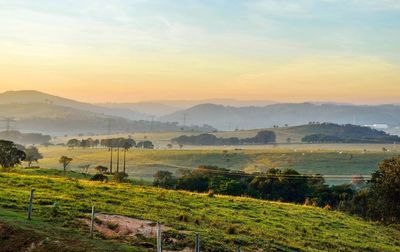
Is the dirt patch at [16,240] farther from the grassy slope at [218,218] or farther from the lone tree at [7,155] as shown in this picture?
Answer: the lone tree at [7,155]

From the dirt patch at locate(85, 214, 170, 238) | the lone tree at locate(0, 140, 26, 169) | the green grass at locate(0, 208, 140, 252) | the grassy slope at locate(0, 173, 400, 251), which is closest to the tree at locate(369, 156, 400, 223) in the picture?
the grassy slope at locate(0, 173, 400, 251)

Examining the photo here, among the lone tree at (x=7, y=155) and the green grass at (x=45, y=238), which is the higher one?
the lone tree at (x=7, y=155)

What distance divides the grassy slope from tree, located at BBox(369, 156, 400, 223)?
3014mm

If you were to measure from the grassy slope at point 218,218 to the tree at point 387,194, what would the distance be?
3.01 meters

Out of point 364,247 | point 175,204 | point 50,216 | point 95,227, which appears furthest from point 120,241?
point 364,247

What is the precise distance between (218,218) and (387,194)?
13889mm

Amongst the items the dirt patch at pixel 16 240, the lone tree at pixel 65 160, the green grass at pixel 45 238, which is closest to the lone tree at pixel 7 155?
the lone tree at pixel 65 160

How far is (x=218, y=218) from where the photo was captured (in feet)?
130

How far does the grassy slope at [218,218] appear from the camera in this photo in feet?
101

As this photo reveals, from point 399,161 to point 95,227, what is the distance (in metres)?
25.5

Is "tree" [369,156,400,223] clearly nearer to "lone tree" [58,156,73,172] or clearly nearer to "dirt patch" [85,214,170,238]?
"dirt patch" [85,214,170,238]

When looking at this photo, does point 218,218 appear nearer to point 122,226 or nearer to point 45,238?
point 122,226

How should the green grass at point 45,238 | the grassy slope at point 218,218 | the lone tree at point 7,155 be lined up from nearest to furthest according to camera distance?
the green grass at point 45,238, the grassy slope at point 218,218, the lone tree at point 7,155

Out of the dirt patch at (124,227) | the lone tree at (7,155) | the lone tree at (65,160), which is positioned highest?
the lone tree at (7,155)
